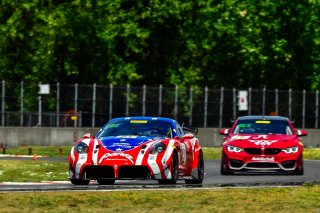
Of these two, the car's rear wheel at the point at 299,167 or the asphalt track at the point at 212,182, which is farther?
the car's rear wheel at the point at 299,167

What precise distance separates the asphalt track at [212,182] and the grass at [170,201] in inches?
40.6

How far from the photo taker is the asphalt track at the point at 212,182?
60.4ft

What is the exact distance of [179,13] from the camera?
1991 inches

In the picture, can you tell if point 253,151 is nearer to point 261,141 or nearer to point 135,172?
point 261,141

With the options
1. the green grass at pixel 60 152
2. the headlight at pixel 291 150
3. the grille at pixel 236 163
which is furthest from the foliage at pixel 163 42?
the headlight at pixel 291 150

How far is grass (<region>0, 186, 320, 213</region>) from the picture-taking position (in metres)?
14.4

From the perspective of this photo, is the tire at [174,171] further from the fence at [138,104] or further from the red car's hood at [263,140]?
the fence at [138,104]

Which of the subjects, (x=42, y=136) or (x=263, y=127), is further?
(x=42, y=136)

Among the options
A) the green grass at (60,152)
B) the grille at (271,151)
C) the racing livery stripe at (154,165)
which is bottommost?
the green grass at (60,152)

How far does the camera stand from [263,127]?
2552 centimetres

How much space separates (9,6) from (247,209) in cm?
3835

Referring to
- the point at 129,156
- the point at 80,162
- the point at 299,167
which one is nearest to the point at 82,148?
the point at 80,162

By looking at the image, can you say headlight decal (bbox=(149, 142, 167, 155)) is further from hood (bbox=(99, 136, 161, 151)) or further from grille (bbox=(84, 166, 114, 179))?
grille (bbox=(84, 166, 114, 179))

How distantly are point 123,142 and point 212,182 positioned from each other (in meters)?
3.84
